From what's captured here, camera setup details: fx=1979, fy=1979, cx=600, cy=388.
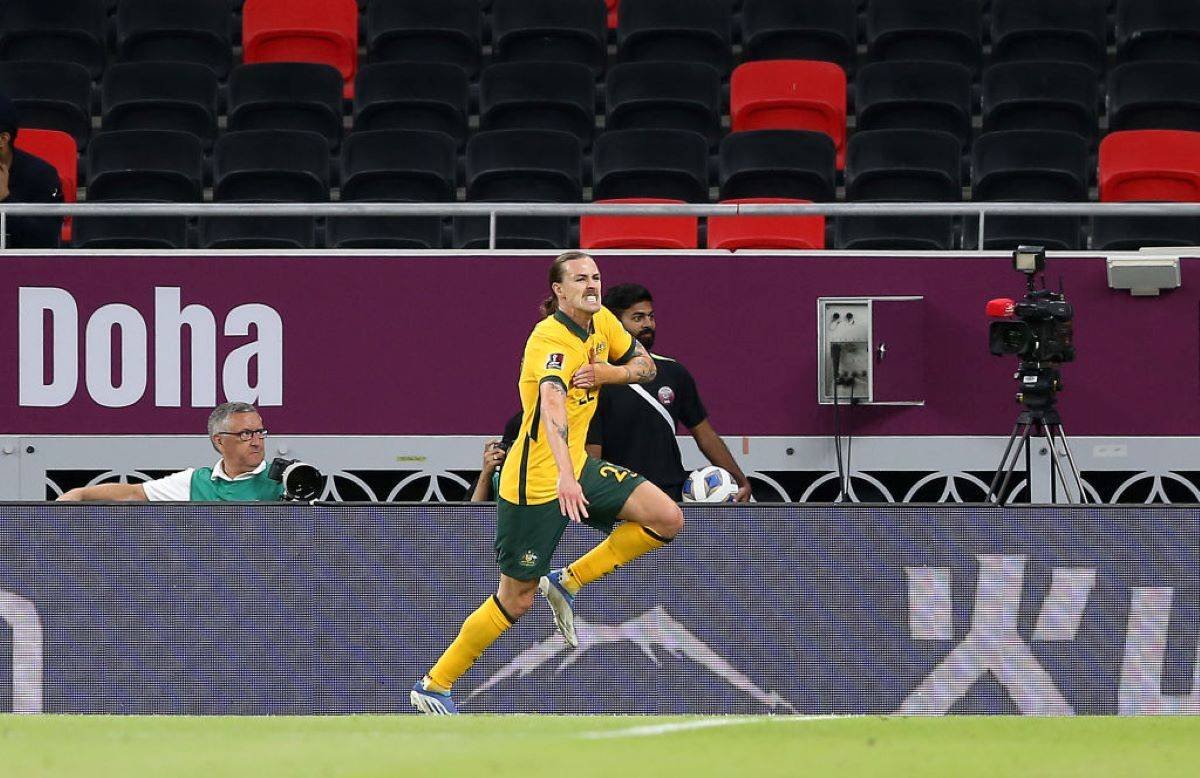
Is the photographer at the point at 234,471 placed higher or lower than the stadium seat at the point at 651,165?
lower

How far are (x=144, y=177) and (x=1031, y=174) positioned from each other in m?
5.34

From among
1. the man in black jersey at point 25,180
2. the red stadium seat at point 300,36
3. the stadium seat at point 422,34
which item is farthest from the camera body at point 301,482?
the red stadium seat at point 300,36

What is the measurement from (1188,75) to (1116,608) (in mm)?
6408

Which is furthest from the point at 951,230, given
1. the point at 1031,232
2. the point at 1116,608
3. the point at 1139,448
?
the point at 1116,608

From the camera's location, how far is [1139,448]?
33.7ft

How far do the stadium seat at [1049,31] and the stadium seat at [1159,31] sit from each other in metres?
0.19

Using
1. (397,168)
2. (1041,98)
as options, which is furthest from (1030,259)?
(397,168)

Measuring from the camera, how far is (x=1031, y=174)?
466 inches

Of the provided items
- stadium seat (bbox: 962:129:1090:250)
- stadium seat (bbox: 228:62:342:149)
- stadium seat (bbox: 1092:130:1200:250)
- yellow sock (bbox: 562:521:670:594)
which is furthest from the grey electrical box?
stadium seat (bbox: 228:62:342:149)

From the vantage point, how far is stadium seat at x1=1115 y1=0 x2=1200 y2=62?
13.3m

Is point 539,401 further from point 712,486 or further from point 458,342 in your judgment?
point 458,342

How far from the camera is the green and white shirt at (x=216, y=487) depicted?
831 cm

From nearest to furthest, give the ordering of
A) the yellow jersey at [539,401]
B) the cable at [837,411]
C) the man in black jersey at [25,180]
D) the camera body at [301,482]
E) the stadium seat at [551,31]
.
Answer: the yellow jersey at [539,401] < the camera body at [301,482] < the cable at [837,411] < the man in black jersey at [25,180] < the stadium seat at [551,31]

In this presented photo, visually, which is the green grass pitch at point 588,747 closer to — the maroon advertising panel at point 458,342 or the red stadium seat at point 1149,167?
the maroon advertising panel at point 458,342
